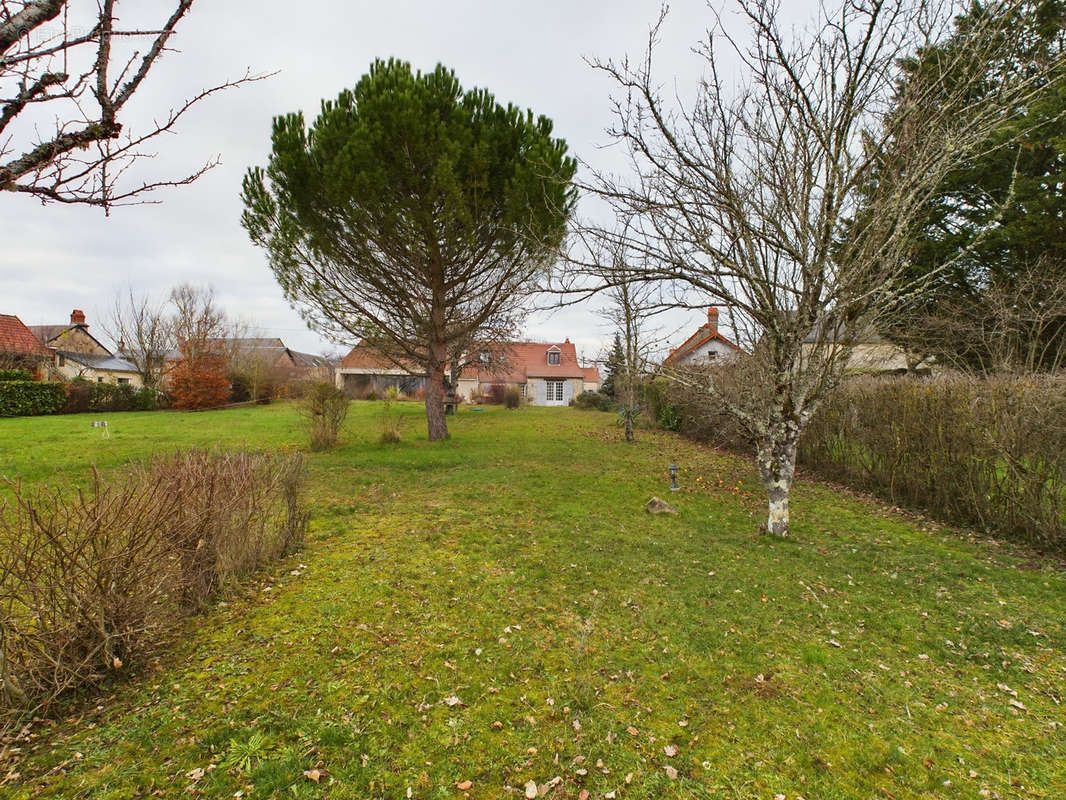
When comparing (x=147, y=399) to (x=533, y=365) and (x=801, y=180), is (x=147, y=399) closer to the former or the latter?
(x=533, y=365)

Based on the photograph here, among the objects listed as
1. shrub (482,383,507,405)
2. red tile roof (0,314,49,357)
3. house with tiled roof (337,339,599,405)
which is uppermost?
red tile roof (0,314,49,357)

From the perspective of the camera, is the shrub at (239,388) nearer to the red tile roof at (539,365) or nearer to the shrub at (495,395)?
the red tile roof at (539,365)

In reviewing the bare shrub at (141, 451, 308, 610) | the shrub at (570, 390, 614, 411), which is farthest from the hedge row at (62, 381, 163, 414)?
the shrub at (570, 390, 614, 411)

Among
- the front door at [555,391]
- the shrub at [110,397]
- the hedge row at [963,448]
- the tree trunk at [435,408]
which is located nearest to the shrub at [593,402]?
the front door at [555,391]

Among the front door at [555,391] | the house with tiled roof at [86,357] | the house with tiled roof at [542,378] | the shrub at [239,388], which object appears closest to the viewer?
the shrub at [239,388]

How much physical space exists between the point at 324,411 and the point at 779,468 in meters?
10.3

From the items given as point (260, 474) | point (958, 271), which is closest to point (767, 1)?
point (260, 474)

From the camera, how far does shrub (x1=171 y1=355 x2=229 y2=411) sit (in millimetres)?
23047

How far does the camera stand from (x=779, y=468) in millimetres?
5820

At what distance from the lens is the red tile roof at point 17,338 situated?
22297 mm

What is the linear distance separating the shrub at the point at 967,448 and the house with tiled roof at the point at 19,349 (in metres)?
30.3

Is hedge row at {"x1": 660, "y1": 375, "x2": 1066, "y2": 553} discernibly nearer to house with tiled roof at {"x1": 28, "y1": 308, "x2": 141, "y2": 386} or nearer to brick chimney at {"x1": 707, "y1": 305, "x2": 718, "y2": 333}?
brick chimney at {"x1": 707, "y1": 305, "x2": 718, "y2": 333}

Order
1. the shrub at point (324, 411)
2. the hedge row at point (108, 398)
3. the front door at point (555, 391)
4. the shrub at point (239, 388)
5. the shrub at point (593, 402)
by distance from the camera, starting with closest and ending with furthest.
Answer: the shrub at point (324, 411) < the hedge row at point (108, 398) < the shrub at point (239, 388) < the shrub at point (593, 402) < the front door at point (555, 391)

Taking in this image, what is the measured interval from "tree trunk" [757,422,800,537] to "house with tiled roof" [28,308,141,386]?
37.7 m
